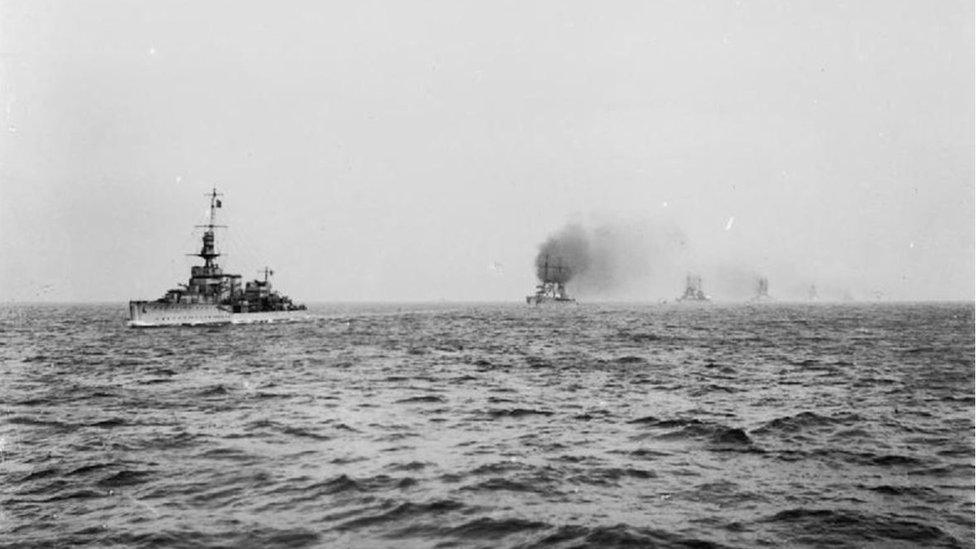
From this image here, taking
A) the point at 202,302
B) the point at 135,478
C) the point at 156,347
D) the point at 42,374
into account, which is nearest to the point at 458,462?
the point at 135,478

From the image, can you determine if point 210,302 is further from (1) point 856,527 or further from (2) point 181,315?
(1) point 856,527

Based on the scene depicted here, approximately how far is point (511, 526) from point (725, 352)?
95.7ft

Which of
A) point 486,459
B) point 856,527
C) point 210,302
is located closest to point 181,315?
point 210,302

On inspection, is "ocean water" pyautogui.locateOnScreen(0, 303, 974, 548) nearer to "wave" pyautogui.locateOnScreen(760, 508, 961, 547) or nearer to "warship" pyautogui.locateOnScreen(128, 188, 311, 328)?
"wave" pyautogui.locateOnScreen(760, 508, 961, 547)

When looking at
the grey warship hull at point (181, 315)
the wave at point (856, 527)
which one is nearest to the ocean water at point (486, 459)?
the wave at point (856, 527)

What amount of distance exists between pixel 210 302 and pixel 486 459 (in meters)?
59.3

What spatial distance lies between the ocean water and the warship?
3833cm

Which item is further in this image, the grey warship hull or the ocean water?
the grey warship hull

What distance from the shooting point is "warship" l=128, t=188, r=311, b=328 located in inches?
2370

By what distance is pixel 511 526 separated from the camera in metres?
8.03

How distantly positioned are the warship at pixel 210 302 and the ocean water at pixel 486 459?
126 feet

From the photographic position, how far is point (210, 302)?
210 ft

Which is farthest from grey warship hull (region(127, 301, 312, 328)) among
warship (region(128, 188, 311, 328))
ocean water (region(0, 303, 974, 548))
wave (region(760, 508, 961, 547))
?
wave (region(760, 508, 961, 547))

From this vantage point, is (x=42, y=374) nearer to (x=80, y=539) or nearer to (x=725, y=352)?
(x=80, y=539)
